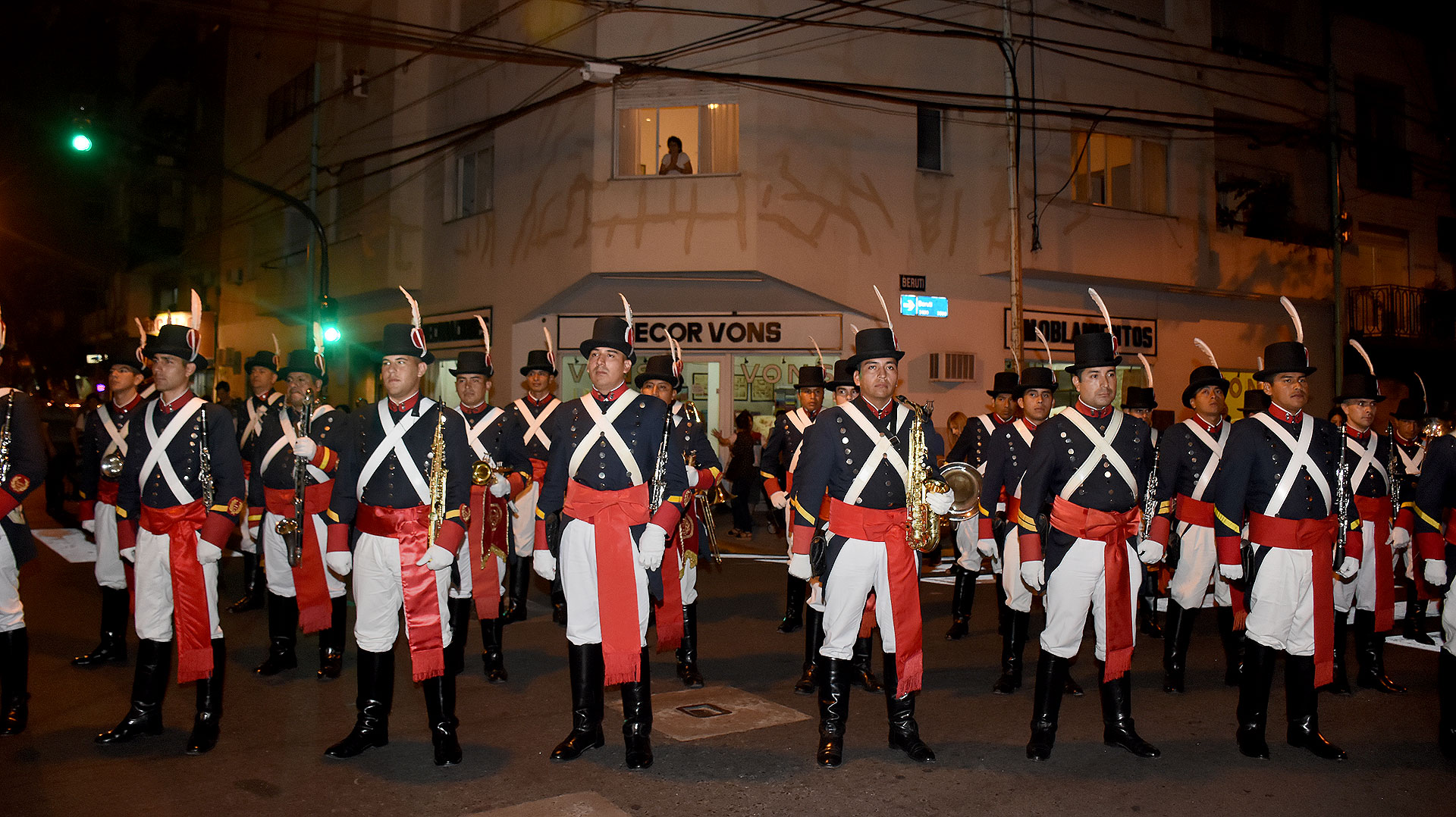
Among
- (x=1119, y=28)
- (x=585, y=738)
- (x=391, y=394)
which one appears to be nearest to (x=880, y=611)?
(x=585, y=738)

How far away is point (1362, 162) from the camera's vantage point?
84.1 ft

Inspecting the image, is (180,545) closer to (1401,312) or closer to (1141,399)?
(1141,399)

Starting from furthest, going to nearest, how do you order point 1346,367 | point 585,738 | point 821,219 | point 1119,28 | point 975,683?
point 1346,367, point 1119,28, point 821,219, point 975,683, point 585,738

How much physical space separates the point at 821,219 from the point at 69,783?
48.9 feet

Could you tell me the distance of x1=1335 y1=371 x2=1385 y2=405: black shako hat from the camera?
25.2 ft

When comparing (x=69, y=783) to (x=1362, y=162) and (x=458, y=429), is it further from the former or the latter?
(x=1362, y=162)

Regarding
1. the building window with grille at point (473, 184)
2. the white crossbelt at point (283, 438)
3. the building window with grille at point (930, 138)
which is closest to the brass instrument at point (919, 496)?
the white crossbelt at point (283, 438)

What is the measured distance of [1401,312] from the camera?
25.2 metres

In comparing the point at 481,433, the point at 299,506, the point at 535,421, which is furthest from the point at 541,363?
the point at 299,506

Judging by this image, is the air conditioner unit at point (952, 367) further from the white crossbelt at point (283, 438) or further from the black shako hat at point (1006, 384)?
the white crossbelt at point (283, 438)

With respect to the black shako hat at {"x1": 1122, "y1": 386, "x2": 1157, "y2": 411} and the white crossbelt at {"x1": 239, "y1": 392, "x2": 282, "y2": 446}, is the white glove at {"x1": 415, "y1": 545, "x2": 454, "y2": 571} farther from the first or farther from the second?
the black shako hat at {"x1": 1122, "y1": 386, "x2": 1157, "y2": 411}

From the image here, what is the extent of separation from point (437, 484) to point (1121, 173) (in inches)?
756

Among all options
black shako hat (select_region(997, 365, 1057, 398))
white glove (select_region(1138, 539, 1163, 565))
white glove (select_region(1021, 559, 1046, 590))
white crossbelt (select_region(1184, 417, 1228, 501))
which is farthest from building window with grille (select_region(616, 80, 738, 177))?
white glove (select_region(1021, 559, 1046, 590))

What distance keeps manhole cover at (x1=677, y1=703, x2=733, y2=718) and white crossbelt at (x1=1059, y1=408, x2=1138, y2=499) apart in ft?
8.71
